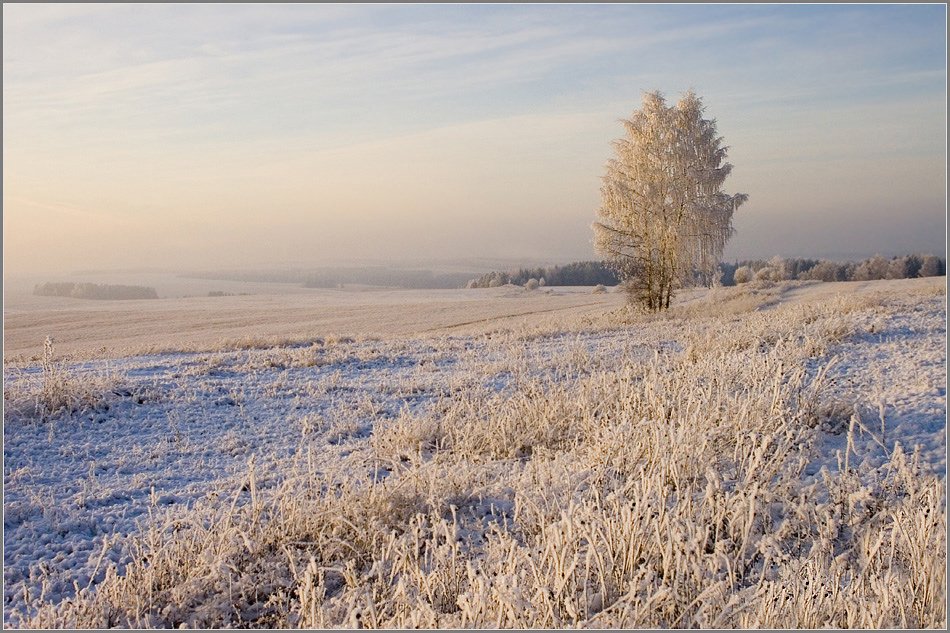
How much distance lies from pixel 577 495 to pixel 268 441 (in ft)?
11.6

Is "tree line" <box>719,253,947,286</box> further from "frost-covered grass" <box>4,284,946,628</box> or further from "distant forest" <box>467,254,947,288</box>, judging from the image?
"frost-covered grass" <box>4,284,946,628</box>

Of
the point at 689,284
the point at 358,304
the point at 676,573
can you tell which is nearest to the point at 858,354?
the point at 676,573

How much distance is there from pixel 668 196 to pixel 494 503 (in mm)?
22102

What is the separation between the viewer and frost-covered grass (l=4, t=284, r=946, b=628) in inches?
118

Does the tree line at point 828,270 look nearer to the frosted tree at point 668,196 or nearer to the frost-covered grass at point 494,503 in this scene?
the frosted tree at point 668,196

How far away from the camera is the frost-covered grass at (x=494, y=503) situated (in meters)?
3.01

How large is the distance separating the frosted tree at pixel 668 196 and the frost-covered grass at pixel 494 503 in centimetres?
1619

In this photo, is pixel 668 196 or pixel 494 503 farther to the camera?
pixel 668 196

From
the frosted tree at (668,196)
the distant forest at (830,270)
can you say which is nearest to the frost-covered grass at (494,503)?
the frosted tree at (668,196)

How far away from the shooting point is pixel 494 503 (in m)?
4.48

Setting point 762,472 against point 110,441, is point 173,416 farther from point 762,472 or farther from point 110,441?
point 762,472

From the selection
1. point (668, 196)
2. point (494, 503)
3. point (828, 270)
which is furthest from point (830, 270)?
point (494, 503)

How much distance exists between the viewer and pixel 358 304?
40.4 metres

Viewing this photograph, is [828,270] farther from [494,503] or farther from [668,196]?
[494,503]
